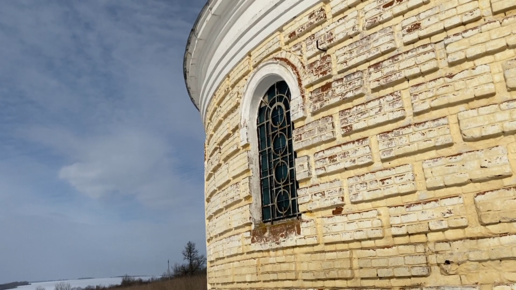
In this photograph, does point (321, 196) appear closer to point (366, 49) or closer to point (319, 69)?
point (319, 69)

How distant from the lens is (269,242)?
6.84 meters

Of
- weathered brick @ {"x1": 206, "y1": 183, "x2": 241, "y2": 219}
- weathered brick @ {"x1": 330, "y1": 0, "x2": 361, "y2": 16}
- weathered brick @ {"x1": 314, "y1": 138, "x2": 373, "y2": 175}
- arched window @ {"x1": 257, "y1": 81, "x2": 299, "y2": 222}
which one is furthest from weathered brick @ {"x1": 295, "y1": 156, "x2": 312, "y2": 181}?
weathered brick @ {"x1": 330, "y1": 0, "x2": 361, "y2": 16}

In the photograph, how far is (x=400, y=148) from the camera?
204 inches

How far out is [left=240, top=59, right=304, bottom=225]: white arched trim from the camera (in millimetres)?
6992

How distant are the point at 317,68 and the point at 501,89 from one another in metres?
2.40

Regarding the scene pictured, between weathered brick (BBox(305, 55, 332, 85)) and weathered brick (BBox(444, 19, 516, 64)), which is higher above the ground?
weathered brick (BBox(305, 55, 332, 85))

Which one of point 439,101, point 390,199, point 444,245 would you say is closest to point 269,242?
point 390,199

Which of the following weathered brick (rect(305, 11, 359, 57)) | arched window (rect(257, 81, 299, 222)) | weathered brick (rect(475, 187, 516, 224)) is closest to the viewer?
weathered brick (rect(475, 187, 516, 224))

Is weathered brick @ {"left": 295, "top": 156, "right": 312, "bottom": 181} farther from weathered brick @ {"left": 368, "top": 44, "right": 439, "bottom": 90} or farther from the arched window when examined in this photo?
weathered brick @ {"left": 368, "top": 44, "right": 439, "bottom": 90}

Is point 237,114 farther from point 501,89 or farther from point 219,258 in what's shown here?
point 501,89

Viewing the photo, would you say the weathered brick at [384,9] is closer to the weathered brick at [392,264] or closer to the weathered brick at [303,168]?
the weathered brick at [303,168]

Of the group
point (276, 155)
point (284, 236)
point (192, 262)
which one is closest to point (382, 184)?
point (284, 236)

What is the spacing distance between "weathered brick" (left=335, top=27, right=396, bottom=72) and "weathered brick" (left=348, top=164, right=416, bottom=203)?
4.67 ft

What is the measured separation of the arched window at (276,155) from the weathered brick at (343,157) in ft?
2.78
